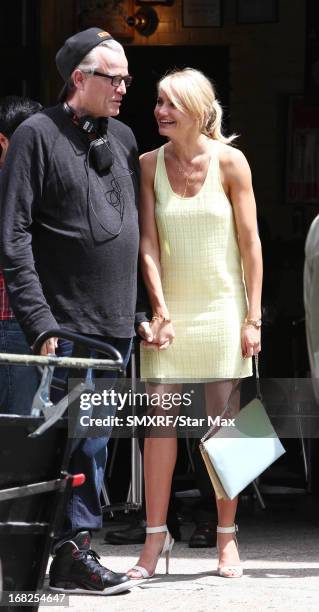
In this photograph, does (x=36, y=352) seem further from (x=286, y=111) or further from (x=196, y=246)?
(x=286, y=111)

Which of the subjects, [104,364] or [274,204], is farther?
[274,204]

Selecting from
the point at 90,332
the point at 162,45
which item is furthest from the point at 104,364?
the point at 162,45

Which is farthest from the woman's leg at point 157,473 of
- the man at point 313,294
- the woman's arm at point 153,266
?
the man at point 313,294

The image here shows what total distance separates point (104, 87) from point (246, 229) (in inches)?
30.6

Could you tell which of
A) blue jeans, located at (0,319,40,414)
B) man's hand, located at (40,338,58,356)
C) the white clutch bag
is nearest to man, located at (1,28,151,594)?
man's hand, located at (40,338,58,356)

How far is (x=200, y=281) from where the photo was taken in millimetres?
4961

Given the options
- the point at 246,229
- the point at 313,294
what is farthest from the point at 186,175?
the point at 313,294

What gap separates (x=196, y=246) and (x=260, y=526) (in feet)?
6.84

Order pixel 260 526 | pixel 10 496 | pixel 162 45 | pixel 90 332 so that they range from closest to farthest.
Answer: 1. pixel 10 496
2. pixel 90 332
3. pixel 260 526
4. pixel 162 45

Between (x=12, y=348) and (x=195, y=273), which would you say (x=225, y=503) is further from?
(x=12, y=348)

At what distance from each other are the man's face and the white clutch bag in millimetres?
1251

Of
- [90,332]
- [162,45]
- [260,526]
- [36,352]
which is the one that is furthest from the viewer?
[162,45]

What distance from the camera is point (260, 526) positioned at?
6.53 m

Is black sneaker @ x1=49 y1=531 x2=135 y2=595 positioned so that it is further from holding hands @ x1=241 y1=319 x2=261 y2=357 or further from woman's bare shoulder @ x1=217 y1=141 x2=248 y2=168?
woman's bare shoulder @ x1=217 y1=141 x2=248 y2=168
